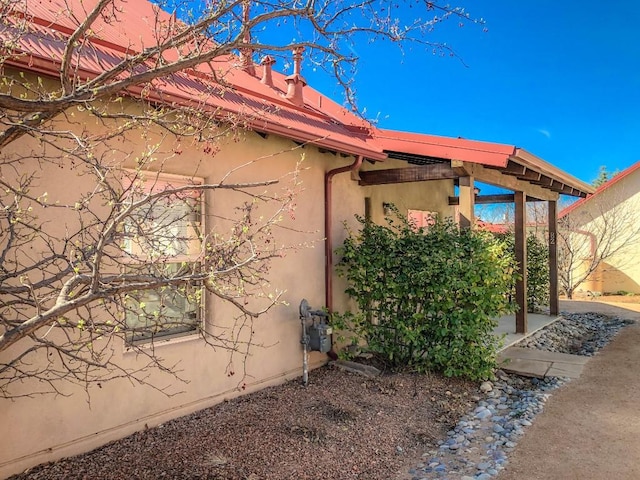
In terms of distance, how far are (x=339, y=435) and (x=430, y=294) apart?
241 centimetres

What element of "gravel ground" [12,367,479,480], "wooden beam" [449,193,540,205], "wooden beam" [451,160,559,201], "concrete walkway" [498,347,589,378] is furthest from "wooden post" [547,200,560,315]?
"gravel ground" [12,367,479,480]

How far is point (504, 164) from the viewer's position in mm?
5965

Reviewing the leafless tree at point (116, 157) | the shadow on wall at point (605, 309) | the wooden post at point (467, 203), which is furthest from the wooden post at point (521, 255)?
the leafless tree at point (116, 157)

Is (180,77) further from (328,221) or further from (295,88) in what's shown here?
(328,221)

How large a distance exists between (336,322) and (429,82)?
21.5 ft

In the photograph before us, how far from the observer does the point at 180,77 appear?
4.69m

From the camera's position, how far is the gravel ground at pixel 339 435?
361cm

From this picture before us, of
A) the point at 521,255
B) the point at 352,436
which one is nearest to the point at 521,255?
→ the point at 521,255

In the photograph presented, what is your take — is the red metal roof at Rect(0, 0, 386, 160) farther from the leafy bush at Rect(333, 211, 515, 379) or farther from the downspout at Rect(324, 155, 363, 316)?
the leafy bush at Rect(333, 211, 515, 379)

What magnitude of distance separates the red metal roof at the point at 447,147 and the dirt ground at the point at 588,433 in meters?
3.00

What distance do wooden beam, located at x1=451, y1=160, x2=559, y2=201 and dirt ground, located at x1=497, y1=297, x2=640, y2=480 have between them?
10.0ft

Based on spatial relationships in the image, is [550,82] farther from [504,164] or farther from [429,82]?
[504,164]

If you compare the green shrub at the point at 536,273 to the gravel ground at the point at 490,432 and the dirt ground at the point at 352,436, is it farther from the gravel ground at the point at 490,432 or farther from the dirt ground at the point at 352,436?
the dirt ground at the point at 352,436

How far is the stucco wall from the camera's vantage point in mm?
3574
